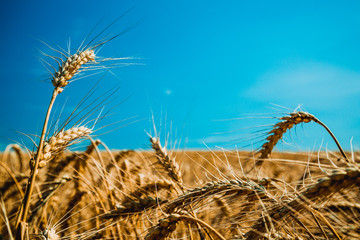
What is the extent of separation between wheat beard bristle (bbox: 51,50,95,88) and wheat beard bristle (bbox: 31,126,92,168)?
22cm

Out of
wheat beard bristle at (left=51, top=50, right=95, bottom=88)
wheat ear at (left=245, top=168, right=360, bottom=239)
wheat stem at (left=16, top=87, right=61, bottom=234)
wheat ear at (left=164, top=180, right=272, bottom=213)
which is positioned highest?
wheat beard bristle at (left=51, top=50, right=95, bottom=88)

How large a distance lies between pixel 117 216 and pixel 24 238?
39 cm

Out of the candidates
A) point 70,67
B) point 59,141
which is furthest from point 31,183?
point 70,67

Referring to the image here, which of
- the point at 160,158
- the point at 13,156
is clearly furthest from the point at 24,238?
the point at 13,156

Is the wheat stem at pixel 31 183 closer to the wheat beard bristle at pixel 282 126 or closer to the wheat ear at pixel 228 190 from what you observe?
the wheat ear at pixel 228 190

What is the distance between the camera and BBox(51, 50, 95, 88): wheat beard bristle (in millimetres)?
1132

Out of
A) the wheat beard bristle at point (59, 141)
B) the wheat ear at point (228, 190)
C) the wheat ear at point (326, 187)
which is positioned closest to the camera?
the wheat ear at point (326, 187)

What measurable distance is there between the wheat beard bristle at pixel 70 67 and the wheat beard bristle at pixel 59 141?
220 millimetres

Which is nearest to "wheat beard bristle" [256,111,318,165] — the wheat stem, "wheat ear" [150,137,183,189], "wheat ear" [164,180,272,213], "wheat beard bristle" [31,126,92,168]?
"wheat ear" [150,137,183,189]

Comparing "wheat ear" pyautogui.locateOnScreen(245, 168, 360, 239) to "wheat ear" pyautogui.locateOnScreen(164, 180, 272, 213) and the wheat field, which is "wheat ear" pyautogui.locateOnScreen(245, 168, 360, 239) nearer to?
the wheat field

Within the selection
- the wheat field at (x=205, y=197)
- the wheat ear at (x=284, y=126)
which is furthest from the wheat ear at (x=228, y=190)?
the wheat ear at (x=284, y=126)

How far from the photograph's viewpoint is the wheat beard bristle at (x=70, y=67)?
1.13m

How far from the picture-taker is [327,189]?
63 cm

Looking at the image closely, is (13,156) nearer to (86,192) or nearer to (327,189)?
(86,192)
